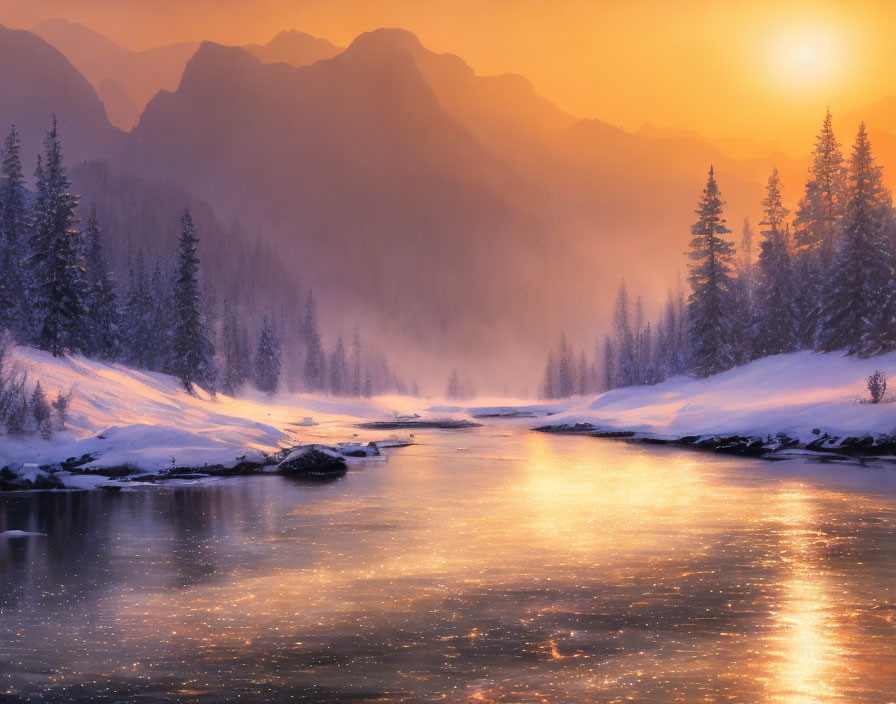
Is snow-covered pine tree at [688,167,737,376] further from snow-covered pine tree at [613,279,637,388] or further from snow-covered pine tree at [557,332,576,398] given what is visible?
snow-covered pine tree at [557,332,576,398]

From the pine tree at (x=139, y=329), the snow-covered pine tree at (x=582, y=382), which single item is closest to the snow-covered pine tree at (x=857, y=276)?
the pine tree at (x=139, y=329)

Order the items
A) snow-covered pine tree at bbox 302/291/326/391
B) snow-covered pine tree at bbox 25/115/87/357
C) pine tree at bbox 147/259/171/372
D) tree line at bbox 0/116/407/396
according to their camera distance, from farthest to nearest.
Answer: snow-covered pine tree at bbox 302/291/326/391 < pine tree at bbox 147/259/171/372 < tree line at bbox 0/116/407/396 < snow-covered pine tree at bbox 25/115/87/357

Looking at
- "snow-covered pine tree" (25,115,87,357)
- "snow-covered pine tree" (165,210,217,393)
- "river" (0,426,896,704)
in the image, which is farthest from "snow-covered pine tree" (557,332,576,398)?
"river" (0,426,896,704)

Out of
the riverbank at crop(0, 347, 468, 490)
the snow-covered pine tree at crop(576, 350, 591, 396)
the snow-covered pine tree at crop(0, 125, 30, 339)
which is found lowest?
the riverbank at crop(0, 347, 468, 490)

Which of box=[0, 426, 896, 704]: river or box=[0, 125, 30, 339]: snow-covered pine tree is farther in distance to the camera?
box=[0, 125, 30, 339]: snow-covered pine tree

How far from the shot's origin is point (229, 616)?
13703mm

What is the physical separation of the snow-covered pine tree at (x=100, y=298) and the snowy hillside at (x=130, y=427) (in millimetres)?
11109

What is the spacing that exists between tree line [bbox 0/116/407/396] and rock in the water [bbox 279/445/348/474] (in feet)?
75.8

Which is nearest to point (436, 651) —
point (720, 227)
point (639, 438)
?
point (639, 438)

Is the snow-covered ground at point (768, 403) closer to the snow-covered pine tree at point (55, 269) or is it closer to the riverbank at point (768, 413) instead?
the riverbank at point (768, 413)

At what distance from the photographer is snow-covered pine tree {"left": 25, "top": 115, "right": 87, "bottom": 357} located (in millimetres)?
55844

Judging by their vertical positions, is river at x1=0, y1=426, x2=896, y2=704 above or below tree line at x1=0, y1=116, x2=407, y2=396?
below

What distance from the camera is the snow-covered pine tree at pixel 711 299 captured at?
242ft

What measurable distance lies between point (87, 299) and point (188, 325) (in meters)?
11.6
